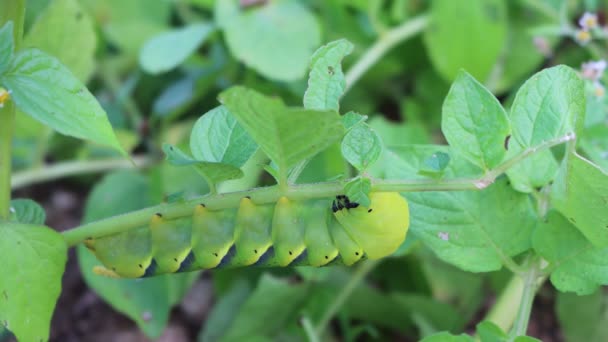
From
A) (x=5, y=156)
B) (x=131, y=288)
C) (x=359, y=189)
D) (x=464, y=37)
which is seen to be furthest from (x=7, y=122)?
(x=464, y=37)

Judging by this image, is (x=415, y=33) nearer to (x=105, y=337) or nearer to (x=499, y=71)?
(x=499, y=71)

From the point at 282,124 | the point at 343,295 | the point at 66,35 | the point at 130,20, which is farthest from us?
the point at 130,20

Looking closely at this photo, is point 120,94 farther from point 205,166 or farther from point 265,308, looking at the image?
point 205,166

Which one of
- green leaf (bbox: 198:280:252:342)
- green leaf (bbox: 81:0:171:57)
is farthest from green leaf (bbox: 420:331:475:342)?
green leaf (bbox: 81:0:171:57)

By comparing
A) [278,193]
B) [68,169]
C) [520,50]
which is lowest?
[68,169]

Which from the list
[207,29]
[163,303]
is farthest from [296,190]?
[207,29]

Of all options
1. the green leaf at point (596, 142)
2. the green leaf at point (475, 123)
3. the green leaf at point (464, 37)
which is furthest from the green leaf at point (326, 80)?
the green leaf at point (464, 37)

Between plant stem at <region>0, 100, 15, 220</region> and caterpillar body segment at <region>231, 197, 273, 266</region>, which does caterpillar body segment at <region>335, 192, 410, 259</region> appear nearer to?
caterpillar body segment at <region>231, 197, 273, 266</region>
